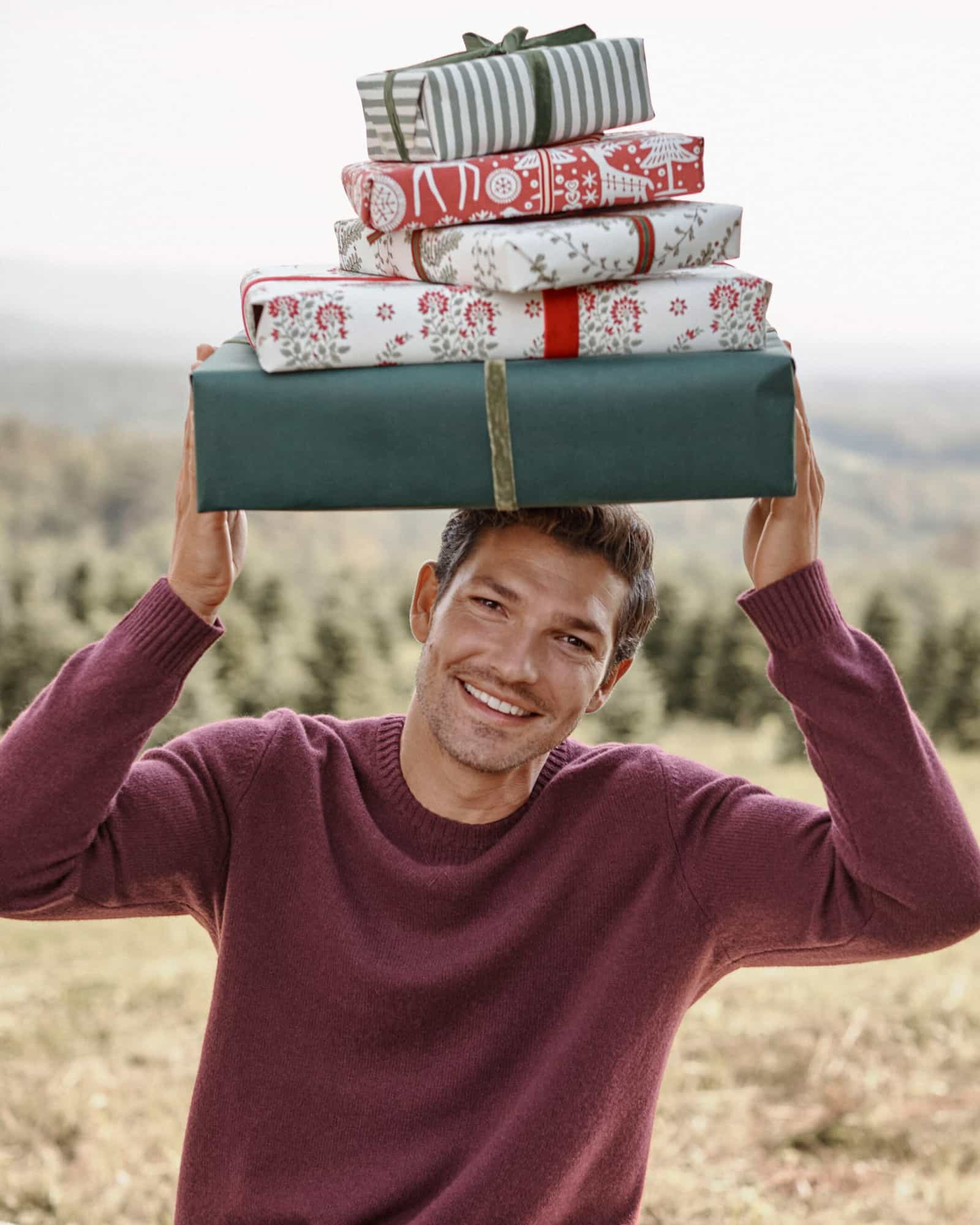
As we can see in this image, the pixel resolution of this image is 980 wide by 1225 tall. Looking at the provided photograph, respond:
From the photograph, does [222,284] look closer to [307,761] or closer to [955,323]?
[955,323]

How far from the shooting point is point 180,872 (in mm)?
1661

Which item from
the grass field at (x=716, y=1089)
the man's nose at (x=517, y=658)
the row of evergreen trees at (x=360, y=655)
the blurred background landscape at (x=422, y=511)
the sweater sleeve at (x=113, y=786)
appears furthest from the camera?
the row of evergreen trees at (x=360, y=655)

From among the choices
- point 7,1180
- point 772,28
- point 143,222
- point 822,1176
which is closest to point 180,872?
point 7,1180

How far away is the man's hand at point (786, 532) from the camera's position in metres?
1.53

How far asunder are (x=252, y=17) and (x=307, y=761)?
20.5 feet

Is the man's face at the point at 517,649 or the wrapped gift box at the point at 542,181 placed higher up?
the wrapped gift box at the point at 542,181

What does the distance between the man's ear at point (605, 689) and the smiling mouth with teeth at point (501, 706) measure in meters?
0.12

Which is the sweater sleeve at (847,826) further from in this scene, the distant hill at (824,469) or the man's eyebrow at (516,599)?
the distant hill at (824,469)

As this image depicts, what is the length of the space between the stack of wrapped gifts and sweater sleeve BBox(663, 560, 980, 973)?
0.97 ft

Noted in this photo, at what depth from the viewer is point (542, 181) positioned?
51.1 inches

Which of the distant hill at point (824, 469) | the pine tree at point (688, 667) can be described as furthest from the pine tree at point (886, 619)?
the pine tree at point (688, 667)

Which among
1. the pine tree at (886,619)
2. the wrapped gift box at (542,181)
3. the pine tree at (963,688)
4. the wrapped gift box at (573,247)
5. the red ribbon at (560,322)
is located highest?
the wrapped gift box at (542,181)

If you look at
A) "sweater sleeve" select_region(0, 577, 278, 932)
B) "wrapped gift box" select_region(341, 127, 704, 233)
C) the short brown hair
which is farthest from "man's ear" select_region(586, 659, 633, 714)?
"wrapped gift box" select_region(341, 127, 704, 233)

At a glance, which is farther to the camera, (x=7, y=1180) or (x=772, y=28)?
(x=772, y=28)
